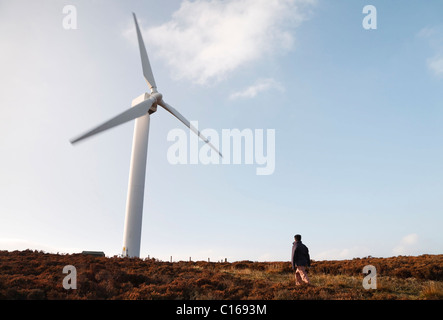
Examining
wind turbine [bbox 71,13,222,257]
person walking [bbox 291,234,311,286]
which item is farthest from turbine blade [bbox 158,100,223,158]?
person walking [bbox 291,234,311,286]

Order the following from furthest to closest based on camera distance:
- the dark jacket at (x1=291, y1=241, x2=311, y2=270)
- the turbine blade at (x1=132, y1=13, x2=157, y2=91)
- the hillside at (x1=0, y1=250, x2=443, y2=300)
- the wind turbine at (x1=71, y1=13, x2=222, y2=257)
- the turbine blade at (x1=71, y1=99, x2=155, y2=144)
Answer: the turbine blade at (x1=132, y1=13, x2=157, y2=91)
the wind turbine at (x1=71, y1=13, x2=222, y2=257)
the turbine blade at (x1=71, y1=99, x2=155, y2=144)
the dark jacket at (x1=291, y1=241, x2=311, y2=270)
the hillside at (x1=0, y1=250, x2=443, y2=300)

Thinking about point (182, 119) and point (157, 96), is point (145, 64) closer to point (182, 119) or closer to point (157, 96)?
point (157, 96)

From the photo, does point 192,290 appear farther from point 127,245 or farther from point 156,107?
point 156,107

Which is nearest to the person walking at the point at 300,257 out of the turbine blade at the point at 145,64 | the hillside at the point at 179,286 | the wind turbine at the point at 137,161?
the hillside at the point at 179,286

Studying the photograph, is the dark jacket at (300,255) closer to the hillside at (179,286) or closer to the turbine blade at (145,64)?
the hillside at (179,286)

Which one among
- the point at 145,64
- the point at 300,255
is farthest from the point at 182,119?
the point at 300,255

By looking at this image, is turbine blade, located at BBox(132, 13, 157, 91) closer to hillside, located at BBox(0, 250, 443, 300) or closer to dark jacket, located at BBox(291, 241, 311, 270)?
hillside, located at BBox(0, 250, 443, 300)

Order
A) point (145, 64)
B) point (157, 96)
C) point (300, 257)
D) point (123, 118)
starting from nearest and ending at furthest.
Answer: point (300, 257) < point (123, 118) < point (157, 96) < point (145, 64)

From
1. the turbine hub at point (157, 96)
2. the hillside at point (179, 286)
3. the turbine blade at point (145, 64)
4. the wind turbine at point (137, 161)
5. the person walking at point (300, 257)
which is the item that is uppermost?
the turbine blade at point (145, 64)

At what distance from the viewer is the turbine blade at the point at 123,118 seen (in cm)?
2190

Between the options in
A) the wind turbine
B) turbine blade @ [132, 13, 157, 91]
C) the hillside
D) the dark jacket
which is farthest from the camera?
turbine blade @ [132, 13, 157, 91]

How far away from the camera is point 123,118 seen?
2738 cm

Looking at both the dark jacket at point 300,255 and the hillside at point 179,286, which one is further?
the dark jacket at point 300,255

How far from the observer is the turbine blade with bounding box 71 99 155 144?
2190 cm
